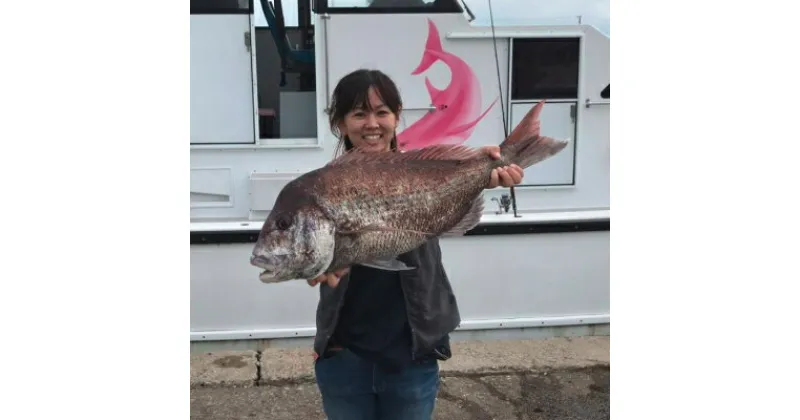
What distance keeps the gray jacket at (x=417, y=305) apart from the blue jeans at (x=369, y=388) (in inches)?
1.7

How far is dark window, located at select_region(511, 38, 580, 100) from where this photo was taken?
240 cm

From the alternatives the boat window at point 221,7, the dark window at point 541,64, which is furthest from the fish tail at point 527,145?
the boat window at point 221,7

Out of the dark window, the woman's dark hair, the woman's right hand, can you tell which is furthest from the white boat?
the woman's right hand

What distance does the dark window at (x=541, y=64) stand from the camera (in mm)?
2396

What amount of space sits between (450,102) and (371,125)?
120 cm

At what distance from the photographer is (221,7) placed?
7.26ft

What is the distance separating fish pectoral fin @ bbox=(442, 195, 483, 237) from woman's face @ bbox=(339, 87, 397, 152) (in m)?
0.20

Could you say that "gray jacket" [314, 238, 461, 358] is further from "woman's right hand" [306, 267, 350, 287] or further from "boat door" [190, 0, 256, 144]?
"boat door" [190, 0, 256, 144]

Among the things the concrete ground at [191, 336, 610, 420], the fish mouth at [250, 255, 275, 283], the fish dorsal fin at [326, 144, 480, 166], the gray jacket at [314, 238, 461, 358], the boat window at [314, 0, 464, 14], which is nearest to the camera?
the fish mouth at [250, 255, 275, 283]
